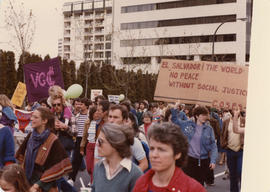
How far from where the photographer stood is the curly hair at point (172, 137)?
282 cm

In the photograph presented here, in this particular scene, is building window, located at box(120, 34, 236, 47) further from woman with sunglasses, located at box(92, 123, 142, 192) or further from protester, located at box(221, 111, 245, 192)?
woman with sunglasses, located at box(92, 123, 142, 192)

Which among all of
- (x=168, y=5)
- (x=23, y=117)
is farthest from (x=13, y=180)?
(x=168, y=5)

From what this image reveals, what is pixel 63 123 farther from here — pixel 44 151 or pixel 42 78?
pixel 42 78

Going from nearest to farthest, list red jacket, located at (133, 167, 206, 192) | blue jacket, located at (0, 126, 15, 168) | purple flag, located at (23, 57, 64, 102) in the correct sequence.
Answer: red jacket, located at (133, 167, 206, 192) → blue jacket, located at (0, 126, 15, 168) → purple flag, located at (23, 57, 64, 102)

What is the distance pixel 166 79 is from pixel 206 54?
165 ft

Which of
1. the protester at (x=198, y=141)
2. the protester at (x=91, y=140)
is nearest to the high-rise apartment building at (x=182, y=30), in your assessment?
the protester at (x=91, y=140)

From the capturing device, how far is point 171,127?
9.52ft

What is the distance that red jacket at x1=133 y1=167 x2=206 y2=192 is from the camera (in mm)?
2596

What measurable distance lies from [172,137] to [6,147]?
275 centimetres

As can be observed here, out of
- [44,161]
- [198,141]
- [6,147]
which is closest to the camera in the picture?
[44,161]

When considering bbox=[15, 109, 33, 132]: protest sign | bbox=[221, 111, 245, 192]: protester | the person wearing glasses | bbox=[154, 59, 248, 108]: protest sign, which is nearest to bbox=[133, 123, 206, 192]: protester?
the person wearing glasses

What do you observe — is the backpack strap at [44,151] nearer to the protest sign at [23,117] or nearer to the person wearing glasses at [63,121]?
the person wearing glasses at [63,121]

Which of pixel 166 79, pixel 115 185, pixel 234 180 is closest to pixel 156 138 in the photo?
pixel 115 185

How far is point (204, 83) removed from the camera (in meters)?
6.58
